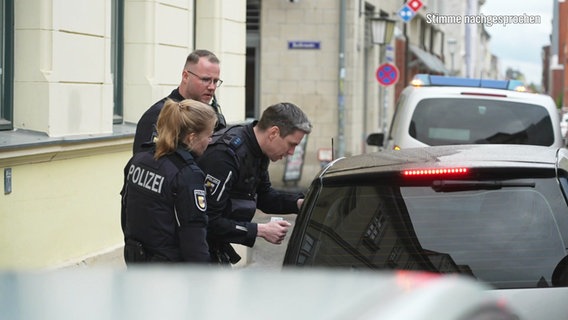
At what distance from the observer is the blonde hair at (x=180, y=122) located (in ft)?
16.3

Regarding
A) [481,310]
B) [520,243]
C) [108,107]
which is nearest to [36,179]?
[108,107]

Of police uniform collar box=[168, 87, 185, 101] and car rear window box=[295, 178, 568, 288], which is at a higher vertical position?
police uniform collar box=[168, 87, 185, 101]

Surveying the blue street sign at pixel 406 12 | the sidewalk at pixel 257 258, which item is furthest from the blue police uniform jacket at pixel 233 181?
the blue street sign at pixel 406 12

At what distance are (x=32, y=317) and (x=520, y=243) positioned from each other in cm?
267

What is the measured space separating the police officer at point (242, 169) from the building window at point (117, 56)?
4.43 m

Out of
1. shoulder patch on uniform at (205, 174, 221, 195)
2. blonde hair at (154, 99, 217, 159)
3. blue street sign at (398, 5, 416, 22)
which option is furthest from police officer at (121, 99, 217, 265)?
blue street sign at (398, 5, 416, 22)

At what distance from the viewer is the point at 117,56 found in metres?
10.1

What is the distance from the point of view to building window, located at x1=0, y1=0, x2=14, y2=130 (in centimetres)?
796

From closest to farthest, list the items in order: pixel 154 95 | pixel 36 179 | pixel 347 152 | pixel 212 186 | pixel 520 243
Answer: pixel 520 243
pixel 212 186
pixel 36 179
pixel 154 95
pixel 347 152

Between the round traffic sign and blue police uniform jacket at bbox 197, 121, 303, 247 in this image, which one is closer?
blue police uniform jacket at bbox 197, 121, 303, 247

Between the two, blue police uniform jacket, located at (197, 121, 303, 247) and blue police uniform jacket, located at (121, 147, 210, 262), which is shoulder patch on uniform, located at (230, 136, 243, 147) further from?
blue police uniform jacket, located at (121, 147, 210, 262)

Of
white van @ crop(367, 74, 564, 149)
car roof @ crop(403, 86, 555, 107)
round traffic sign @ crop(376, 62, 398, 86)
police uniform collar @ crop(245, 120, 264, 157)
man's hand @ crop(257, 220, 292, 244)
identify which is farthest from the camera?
round traffic sign @ crop(376, 62, 398, 86)

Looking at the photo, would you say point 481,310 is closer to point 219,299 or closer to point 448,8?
point 219,299

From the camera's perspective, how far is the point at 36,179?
7.67 metres
